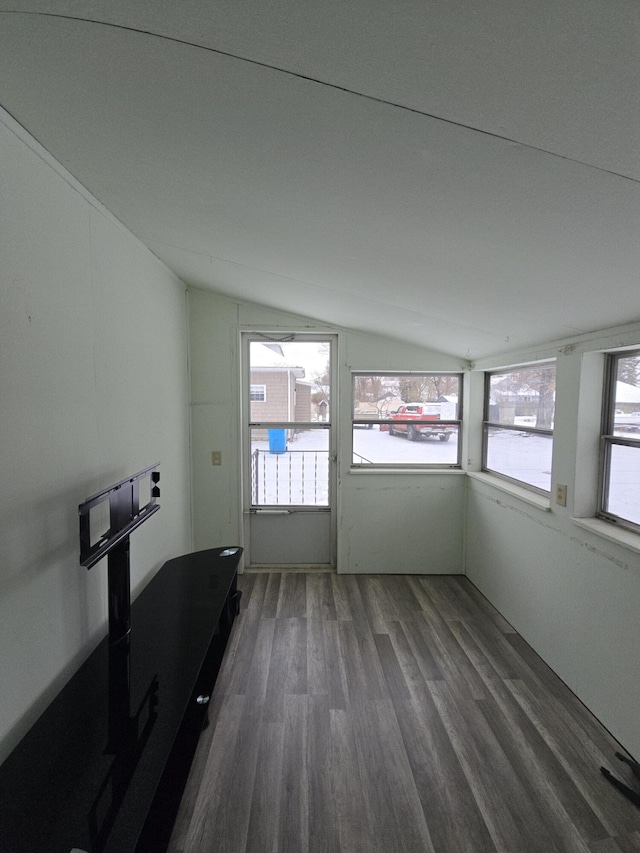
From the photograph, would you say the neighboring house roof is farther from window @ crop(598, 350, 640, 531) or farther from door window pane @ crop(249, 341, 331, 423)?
door window pane @ crop(249, 341, 331, 423)

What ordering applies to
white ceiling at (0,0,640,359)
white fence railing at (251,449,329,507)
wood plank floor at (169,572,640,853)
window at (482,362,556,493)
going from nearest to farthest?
white ceiling at (0,0,640,359) < wood plank floor at (169,572,640,853) < window at (482,362,556,493) < white fence railing at (251,449,329,507)

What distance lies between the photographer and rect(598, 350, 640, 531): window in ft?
6.26

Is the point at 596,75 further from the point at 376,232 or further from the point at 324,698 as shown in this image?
the point at 324,698

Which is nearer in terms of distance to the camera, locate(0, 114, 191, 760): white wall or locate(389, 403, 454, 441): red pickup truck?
locate(0, 114, 191, 760): white wall

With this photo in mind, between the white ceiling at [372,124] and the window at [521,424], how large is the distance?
0.91m

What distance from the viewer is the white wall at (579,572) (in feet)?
5.80

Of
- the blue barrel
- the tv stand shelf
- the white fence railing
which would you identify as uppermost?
the blue barrel

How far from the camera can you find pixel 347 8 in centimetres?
61

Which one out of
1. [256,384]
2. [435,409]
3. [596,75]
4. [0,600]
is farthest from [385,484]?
[596,75]

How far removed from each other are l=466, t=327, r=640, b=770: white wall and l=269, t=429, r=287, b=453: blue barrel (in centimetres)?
200

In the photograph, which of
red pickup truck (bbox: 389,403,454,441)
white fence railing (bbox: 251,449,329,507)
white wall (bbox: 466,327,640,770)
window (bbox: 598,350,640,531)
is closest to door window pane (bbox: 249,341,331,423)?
white fence railing (bbox: 251,449,329,507)

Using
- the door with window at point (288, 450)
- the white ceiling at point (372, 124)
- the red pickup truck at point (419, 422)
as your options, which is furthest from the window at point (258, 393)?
the white ceiling at point (372, 124)

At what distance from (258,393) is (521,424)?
7.60 feet

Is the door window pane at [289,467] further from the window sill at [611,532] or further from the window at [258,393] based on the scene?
the window sill at [611,532]
